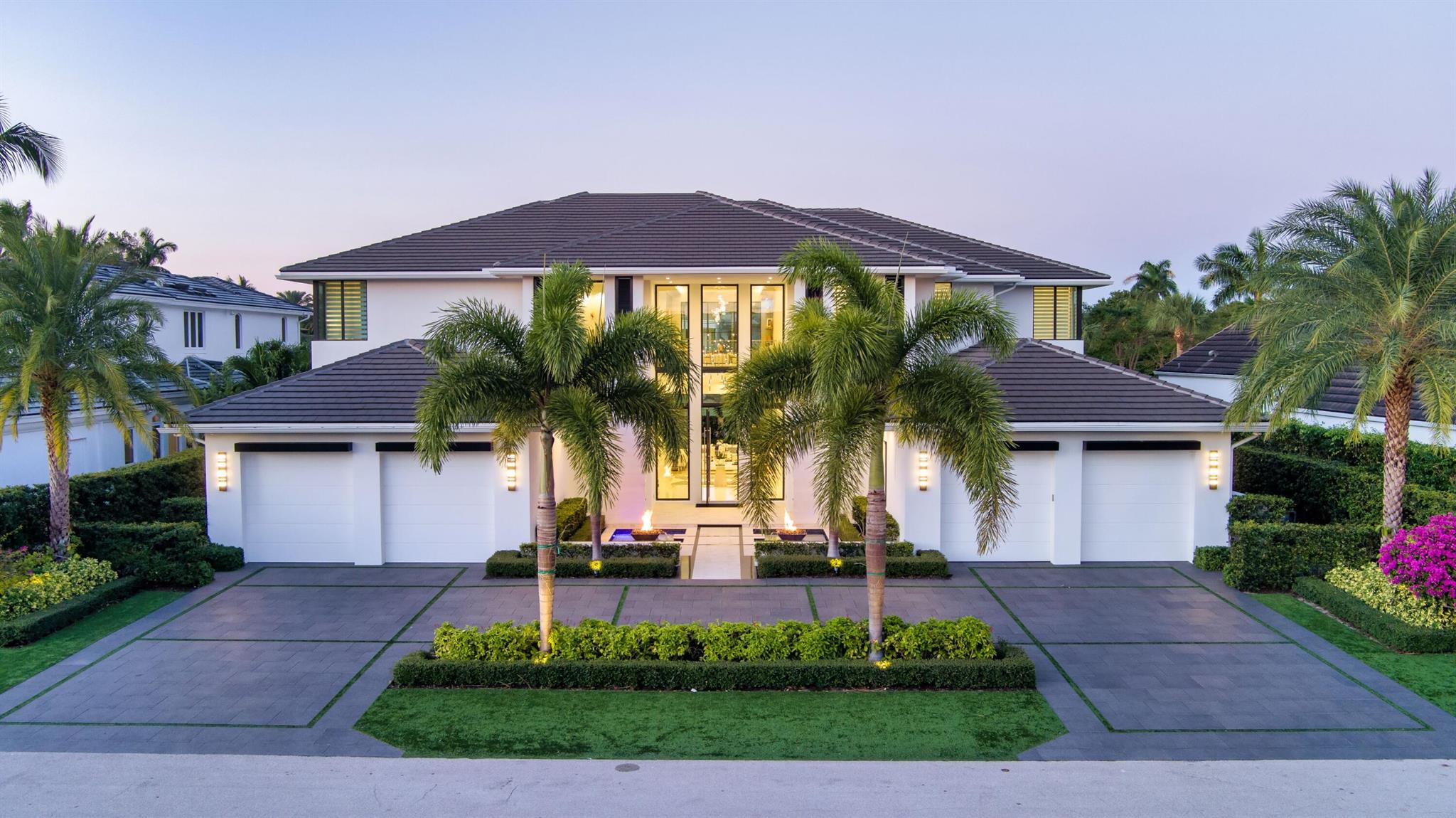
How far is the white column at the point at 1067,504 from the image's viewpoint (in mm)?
15805

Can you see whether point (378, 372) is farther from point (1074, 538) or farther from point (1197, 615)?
point (1197, 615)

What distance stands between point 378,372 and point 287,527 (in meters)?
3.49

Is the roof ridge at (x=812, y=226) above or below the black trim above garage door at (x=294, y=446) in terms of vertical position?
above

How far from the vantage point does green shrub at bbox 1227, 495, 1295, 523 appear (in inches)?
612

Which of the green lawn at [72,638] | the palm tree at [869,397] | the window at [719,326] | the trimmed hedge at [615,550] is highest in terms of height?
the window at [719,326]

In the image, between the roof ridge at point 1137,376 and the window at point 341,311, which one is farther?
the window at point 341,311

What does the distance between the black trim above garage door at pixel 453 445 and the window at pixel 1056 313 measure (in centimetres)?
1457

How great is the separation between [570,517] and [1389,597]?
45.1ft

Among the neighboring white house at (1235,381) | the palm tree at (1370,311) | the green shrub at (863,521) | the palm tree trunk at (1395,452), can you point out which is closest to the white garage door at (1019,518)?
the green shrub at (863,521)

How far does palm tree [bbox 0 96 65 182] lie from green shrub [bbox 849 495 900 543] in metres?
16.6

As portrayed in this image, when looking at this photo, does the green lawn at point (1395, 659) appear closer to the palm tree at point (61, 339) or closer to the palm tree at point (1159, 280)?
the palm tree at point (61, 339)

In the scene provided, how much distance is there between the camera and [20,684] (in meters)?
10.2

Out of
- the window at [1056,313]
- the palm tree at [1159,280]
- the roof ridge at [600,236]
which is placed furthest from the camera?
the palm tree at [1159,280]

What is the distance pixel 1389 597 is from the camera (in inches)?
479
